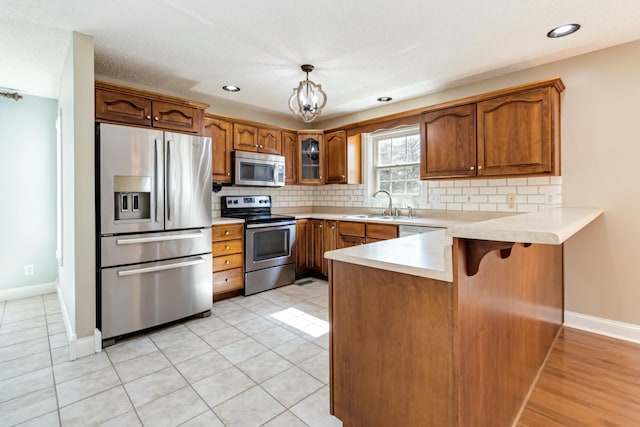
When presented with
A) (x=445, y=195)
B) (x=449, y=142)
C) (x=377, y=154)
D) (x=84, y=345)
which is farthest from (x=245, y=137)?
(x=84, y=345)

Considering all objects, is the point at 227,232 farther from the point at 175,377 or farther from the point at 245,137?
the point at 175,377

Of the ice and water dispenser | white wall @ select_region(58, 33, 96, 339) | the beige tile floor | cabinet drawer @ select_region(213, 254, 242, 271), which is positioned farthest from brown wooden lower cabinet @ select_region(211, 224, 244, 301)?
white wall @ select_region(58, 33, 96, 339)

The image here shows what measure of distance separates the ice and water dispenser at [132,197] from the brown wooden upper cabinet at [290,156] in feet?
6.93

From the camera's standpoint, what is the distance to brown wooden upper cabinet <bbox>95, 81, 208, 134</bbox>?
2586 millimetres

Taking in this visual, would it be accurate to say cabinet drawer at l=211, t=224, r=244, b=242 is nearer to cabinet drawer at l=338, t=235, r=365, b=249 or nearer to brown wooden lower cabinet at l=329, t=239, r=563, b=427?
cabinet drawer at l=338, t=235, r=365, b=249

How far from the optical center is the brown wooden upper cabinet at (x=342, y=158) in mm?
4352

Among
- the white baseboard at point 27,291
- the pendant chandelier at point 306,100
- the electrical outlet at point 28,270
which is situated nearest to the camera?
the pendant chandelier at point 306,100

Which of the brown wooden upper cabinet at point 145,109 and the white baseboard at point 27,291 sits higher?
the brown wooden upper cabinet at point 145,109

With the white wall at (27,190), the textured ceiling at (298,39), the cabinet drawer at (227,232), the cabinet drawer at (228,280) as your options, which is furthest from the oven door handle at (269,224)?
the white wall at (27,190)

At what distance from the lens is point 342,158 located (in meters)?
4.38

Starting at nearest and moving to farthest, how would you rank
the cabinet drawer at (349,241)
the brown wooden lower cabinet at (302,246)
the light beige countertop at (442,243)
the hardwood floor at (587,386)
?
the light beige countertop at (442,243)
the hardwood floor at (587,386)
the cabinet drawer at (349,241)
the brown wooden lower cabinet at (302,246)

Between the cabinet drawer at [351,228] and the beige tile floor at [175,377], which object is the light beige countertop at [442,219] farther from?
the beige tile floor at [175,377]

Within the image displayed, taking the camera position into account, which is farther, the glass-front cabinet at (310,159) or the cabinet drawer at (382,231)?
the glass-front cabinet at (310,159)

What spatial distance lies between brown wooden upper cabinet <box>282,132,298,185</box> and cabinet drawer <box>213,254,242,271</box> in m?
1.40
